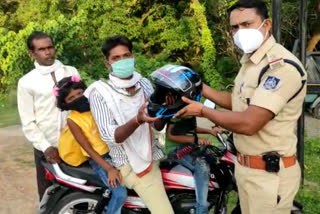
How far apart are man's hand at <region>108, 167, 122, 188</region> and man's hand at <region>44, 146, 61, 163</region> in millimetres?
589

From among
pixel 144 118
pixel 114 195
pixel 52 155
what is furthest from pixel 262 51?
pixel 52 155

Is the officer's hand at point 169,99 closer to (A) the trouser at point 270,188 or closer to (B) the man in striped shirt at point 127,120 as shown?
(B) the man in striped shirt at point 127,120

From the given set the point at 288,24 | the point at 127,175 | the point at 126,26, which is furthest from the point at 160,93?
the point at 288,24

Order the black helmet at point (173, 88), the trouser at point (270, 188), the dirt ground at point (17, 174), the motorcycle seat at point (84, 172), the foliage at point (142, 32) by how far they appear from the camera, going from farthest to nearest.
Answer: the foliage at point (142, 32), the dirt ground at point (17, 174), the motorcycle seat at point (84, 172), the trouser at point (270, 188), the black helmet at point (173, 88)

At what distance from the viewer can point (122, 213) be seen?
3.44 meters

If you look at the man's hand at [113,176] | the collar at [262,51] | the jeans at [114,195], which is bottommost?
the jeans at [114,195]

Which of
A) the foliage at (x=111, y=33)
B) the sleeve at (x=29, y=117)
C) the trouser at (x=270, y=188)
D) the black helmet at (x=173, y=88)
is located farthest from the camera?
the foliage at (x=111, y=33)

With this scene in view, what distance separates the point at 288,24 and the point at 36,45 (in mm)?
12254

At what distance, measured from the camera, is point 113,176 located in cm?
319

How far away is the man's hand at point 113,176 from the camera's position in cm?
319

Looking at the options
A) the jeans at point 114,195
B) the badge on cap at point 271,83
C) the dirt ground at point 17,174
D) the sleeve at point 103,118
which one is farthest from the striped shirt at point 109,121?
the dirt ground at point 17,174

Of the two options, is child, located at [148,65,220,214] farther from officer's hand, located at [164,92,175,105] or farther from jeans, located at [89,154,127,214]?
jeans, located at [89,154,127,214]

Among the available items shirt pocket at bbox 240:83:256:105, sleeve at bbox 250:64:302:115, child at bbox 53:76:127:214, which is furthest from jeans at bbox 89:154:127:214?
sleeve at bbox 250:64:302:115

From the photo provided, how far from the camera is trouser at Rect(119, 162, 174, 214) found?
3.15 m
